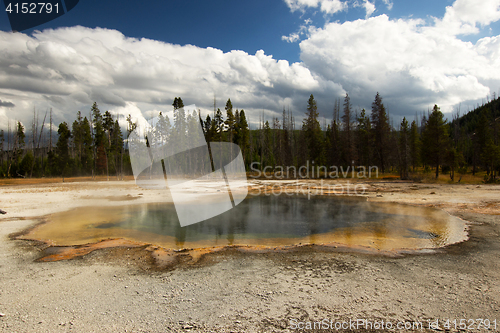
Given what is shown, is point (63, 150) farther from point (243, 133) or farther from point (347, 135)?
point (347, 135)

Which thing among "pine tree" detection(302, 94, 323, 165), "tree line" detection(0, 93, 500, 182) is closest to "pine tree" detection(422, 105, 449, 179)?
"tree line" detection(0, 93, 500, 182)

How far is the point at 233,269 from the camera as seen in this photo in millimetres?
7367

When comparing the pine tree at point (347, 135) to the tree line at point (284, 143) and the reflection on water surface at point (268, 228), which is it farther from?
the reflection on water surface at point (268, 228)

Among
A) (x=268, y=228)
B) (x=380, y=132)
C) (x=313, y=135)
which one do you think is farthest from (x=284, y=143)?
(x=268, y=228)

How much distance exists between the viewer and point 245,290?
600 cm

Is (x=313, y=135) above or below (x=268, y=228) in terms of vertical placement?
above

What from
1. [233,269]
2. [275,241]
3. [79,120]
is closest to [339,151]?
[275,241]

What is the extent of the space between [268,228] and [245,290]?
802 cm

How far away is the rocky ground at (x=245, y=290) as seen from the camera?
4738 millimetres

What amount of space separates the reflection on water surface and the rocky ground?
75.6 inches

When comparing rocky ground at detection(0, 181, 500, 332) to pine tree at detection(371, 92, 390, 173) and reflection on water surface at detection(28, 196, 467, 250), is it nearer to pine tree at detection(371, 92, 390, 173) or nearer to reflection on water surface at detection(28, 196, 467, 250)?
reflection on water surface at detection(28, 196, 467, 250)

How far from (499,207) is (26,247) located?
27060 mm

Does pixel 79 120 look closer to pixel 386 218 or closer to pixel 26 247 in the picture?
pixel 26 247

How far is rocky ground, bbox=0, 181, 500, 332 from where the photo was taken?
4.74 meters
